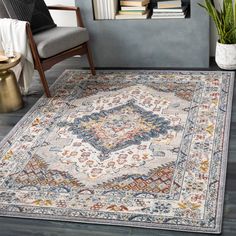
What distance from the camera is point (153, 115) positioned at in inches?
130

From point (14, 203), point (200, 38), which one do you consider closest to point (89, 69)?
point (200, 38)

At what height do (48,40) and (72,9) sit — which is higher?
(72,9)

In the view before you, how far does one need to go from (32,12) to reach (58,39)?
1.41ft

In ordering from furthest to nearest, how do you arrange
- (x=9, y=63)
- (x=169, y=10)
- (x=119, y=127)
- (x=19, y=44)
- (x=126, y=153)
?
(x=169, y=10)
(x=19, y=44)
(x=9, y=63)
(x=119, y=127)
(x=126, y=153)

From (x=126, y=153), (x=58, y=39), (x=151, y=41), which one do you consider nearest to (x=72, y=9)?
(x=58, y=39)

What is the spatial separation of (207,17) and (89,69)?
1.16 m

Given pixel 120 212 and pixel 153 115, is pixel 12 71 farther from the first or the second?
pixel 120 212

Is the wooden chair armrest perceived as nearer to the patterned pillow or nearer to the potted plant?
the patterned pillow

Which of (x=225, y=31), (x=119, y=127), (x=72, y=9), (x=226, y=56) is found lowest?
(x=119, y=127)

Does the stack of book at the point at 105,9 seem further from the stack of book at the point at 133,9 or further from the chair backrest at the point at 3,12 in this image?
the chair backrest at the point at 3,12

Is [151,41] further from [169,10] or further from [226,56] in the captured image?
[226,56]

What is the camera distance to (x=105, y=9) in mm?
4074

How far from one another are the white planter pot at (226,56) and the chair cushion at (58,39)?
1.13 metres

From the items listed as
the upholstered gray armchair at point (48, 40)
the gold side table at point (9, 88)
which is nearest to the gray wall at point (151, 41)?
the upholstered gray armchair at point (48, 40)
